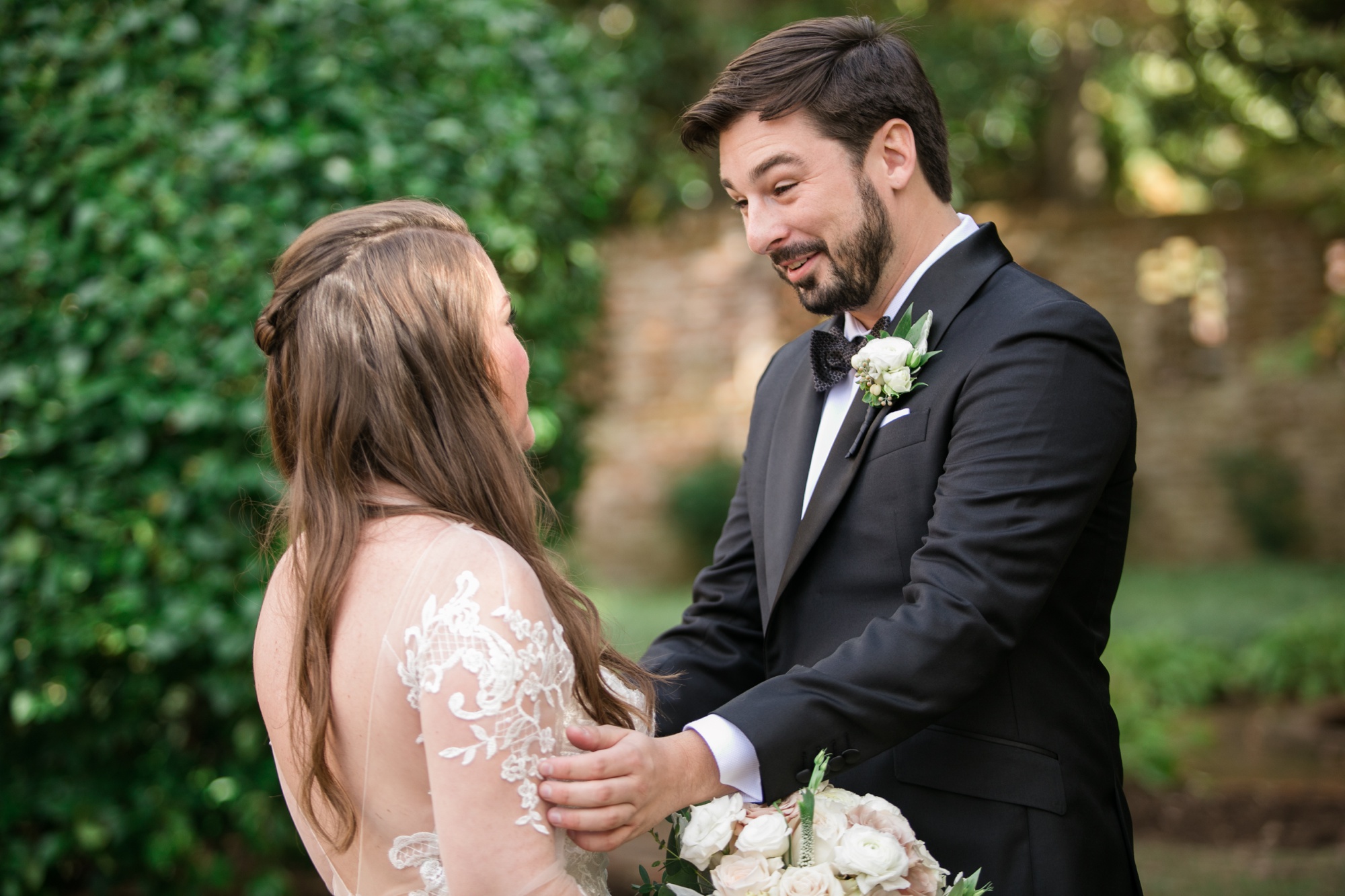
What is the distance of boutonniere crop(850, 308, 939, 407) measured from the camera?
2260mm

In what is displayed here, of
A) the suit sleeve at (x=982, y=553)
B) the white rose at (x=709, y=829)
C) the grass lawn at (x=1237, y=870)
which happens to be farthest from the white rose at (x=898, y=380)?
the grass lawn at (x=1237, y=870)

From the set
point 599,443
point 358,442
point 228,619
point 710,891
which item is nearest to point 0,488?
point 228,619

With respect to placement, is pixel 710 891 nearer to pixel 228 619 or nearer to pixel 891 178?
pixel 891 178

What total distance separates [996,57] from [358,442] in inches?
530

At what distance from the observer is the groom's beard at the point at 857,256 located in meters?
2.43

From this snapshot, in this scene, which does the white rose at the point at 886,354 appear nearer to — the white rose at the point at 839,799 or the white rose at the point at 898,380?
the white rose at the point at 898,380

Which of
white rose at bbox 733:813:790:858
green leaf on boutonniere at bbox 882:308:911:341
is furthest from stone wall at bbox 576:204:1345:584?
white rose at bbox 733:813:790:858

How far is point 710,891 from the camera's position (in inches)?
79.4

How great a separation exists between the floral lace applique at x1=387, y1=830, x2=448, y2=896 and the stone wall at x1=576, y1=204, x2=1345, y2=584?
10.6 meters

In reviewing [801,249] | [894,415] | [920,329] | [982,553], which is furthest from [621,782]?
[801,249]

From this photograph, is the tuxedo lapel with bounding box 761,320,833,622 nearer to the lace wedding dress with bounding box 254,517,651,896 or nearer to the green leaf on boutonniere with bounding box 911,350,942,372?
the green leaf on boutonniere with bounding box 911,350,942,372

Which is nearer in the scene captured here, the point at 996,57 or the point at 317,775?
the point at 317,775

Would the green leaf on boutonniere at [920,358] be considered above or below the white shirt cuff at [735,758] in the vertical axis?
above

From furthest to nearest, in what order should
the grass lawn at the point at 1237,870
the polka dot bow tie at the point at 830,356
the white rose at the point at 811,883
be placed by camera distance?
the grass lawn at the point at 1237,870 < the polka dot bow tie at the point at 830,356 < the white rose at the point at 811,883
